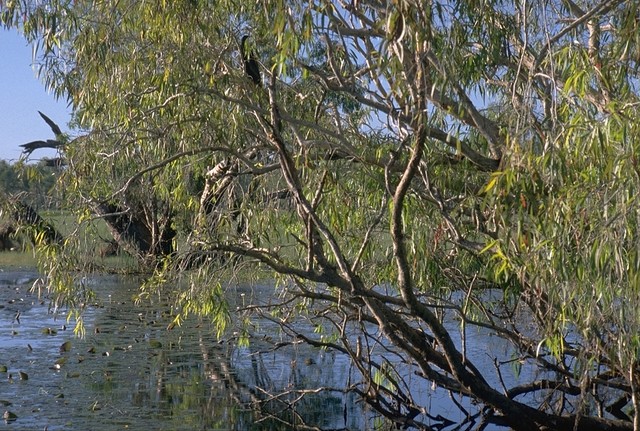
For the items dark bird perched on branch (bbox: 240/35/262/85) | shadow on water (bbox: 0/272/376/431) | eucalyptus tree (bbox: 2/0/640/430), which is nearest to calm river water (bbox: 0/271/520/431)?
shadow on water (bbox: 0/272/376/431)

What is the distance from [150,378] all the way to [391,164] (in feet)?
13.6

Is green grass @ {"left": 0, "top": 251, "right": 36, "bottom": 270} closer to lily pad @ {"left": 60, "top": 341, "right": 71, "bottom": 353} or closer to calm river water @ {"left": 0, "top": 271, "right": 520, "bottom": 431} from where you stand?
calm river water @ {"left": 0, "top": 271, "right": 520, "bottom": 431}

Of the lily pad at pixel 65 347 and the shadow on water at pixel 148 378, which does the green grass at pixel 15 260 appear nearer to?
the shadow on water at pixel 148 378

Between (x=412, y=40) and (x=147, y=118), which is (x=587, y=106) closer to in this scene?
(x=412, y=40)

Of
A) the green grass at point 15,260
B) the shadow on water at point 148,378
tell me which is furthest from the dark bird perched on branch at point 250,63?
the green grass at point 15,260

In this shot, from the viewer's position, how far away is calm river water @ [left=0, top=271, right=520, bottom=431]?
7109 mm

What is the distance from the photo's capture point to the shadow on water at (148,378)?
23.3ft

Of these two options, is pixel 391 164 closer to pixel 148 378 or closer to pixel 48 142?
pixel 148 378

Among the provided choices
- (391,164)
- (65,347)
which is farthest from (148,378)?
(391,164)

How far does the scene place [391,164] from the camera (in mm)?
5117

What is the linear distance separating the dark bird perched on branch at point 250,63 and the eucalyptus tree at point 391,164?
0.08 feet

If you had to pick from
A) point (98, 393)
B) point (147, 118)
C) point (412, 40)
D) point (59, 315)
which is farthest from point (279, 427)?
point (59, 315)

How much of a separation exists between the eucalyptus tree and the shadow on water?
72 centimetres

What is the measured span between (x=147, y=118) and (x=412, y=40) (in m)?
3.20
